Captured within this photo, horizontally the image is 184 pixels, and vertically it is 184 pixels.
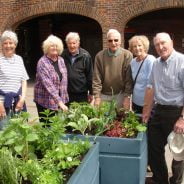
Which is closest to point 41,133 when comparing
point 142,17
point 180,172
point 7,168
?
point 7,168

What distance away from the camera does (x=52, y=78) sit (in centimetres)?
475

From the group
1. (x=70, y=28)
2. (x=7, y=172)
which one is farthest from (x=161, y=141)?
(x=70, y=28)

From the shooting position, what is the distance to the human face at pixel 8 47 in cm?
451

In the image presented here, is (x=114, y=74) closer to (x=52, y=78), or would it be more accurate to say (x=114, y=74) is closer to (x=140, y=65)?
(x=140, y=65)

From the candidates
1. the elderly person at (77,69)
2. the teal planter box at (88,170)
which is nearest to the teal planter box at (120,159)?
the teal planter box at (88,170)

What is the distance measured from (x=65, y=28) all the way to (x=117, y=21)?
4810 mm

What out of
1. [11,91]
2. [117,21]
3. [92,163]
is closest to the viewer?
[92,163]

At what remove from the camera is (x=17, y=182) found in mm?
2412

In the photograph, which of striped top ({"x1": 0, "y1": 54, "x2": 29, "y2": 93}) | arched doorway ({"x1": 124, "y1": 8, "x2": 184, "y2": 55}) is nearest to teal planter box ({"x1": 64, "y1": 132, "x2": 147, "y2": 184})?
striped top ({"x1": 0, "y1": 54, "x2": 29, "y2": 93})

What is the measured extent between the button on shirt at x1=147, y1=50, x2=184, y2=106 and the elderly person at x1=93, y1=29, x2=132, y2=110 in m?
0.64

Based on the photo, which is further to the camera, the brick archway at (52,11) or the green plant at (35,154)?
the brick archway at (52,11)

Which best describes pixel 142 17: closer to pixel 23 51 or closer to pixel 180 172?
pixel 23 51

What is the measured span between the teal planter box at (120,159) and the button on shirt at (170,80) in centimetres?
77

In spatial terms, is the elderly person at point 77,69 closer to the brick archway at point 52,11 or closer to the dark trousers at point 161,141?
the dark trousers at point 161,141
